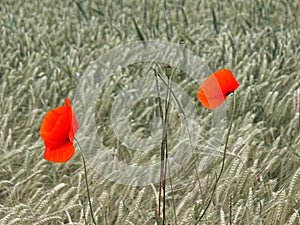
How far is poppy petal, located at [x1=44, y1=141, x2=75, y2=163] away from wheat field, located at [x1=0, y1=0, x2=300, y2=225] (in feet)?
0.80

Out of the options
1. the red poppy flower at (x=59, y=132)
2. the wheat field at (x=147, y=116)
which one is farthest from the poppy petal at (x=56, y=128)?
the wheat field at (x=147, y=116)

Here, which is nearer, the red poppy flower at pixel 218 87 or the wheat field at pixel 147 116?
the red poppy flower at pixel 218 87

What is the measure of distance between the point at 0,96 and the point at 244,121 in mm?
981

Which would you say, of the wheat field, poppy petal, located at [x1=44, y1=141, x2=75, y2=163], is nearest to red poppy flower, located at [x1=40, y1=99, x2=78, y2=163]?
poppy petal, located at [x1=44, y1=141, x2=75, y2=163]

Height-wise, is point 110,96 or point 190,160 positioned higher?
point 110,96

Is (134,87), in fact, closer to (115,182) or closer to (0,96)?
(0,96)

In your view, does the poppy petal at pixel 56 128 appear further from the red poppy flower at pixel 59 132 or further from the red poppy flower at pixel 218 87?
the red poppy flower at pixel 218 87

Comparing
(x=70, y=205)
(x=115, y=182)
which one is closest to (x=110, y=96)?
(x=115, y=182)

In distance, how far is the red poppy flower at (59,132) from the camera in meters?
0.99

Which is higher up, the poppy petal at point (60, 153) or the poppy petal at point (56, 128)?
the poppy petal at point (56, 128)

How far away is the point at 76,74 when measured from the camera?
2.42 meters

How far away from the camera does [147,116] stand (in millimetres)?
2096

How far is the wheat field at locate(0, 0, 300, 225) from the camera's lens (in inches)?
58.2

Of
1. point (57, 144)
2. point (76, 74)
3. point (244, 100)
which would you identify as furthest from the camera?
point (76, 74)
